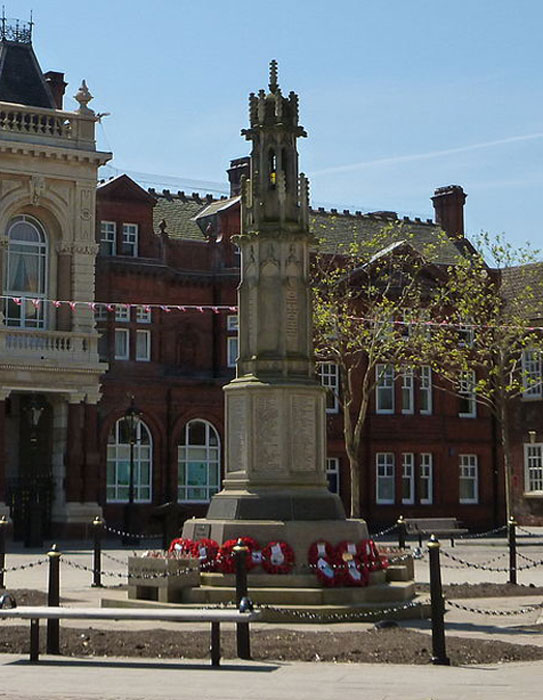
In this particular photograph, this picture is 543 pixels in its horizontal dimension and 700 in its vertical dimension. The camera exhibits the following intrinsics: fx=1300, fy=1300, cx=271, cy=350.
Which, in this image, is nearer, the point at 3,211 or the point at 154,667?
the point at 154,667

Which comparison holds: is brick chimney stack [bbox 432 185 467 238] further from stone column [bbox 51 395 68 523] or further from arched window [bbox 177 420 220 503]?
stone column [bbox 51 395 68 523]

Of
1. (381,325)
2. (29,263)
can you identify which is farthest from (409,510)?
(29,263)

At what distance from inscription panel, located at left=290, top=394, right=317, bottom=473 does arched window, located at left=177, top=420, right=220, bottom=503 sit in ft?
91.8

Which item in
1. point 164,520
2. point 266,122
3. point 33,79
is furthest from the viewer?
point 33,79

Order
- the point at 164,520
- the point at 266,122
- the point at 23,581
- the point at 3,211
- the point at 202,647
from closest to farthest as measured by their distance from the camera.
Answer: the point at 202,647 < the point at 266,122 < the point at 23,581 < the point at 164,520 < the point at 3,211

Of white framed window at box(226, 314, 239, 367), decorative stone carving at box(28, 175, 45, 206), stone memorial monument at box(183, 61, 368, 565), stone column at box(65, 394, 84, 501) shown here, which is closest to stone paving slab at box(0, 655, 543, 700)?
stone memorial monument at box(183, 61, 368, 565)

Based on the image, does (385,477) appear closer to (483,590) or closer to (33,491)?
(33,491)

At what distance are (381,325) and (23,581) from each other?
919 inches

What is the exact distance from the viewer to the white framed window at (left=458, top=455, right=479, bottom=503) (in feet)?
175

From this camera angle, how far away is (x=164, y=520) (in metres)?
34.2

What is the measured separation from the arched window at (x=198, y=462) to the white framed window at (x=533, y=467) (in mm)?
16319

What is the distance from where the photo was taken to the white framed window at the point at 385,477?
51062 mm

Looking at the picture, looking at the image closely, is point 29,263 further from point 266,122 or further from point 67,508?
point 266,122

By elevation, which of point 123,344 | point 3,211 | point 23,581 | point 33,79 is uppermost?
point 33,79
